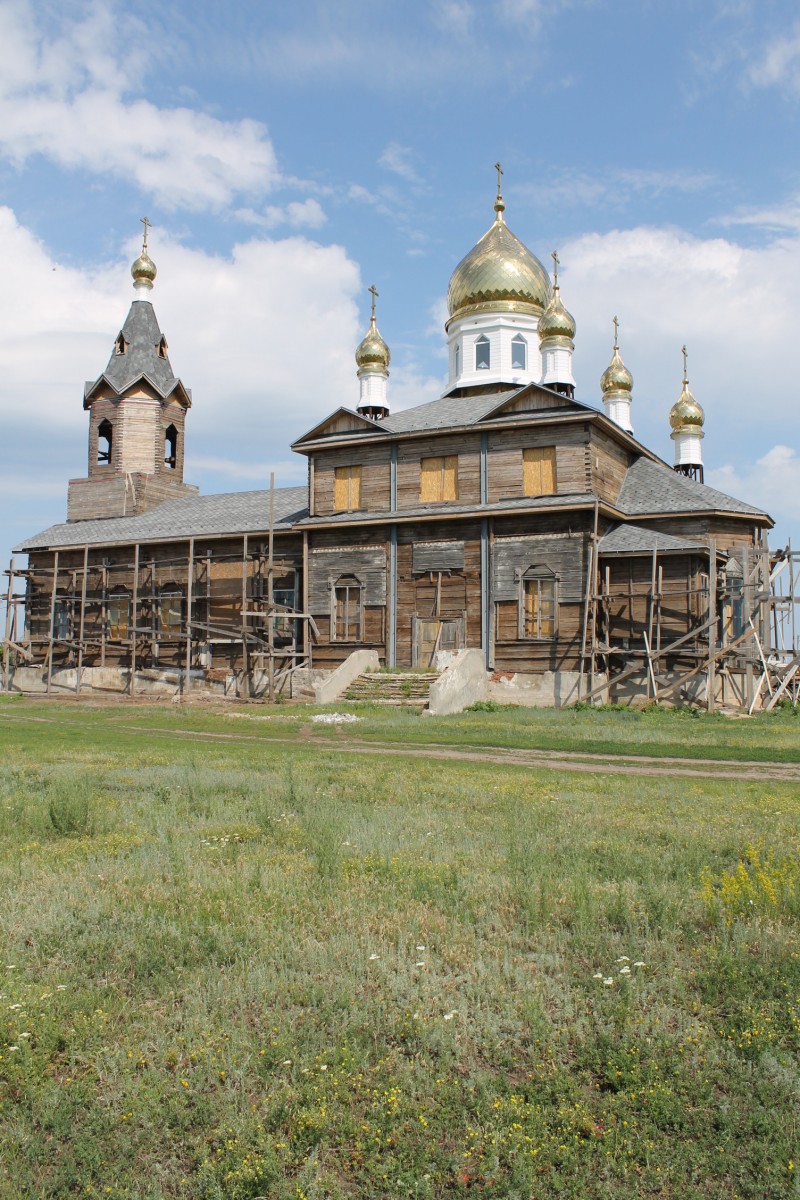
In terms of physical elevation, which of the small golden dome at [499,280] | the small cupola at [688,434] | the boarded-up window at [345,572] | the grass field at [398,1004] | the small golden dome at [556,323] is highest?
the small golden dome at [499,280]

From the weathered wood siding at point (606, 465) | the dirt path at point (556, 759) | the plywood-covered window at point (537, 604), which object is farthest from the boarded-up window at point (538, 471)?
the dirt path at point (556, 759)

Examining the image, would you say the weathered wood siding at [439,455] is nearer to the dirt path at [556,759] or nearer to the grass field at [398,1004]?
the dirt path at [556,759]

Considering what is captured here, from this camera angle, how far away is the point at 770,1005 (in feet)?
20.5

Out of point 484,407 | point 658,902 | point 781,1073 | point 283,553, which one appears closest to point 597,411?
point 484,407

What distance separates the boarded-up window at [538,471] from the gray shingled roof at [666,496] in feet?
10.0

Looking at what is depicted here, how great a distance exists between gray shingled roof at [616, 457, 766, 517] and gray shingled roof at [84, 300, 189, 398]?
73.3ft

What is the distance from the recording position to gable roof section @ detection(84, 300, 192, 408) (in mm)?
46531

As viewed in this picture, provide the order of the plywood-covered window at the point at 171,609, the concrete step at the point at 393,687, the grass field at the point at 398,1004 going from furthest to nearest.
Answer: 1. the plywood-covered window at the point at 171,609
2. the concrete step at the point at 393,687
3. the grass field at the point at 398,1004

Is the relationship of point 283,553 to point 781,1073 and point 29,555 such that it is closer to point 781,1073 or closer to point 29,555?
point 29,555

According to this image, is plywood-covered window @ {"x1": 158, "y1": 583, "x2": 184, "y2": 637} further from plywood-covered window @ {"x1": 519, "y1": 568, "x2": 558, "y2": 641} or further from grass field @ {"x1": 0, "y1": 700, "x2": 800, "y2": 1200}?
grass field @ {"x1": 0, "y1": 700, "x2": 800, "y2": 1200}

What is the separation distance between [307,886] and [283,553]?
2923 cm

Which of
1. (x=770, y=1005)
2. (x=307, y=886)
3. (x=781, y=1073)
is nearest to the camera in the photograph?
(x=781, y=1073)

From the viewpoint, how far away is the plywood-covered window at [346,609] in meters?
34.5

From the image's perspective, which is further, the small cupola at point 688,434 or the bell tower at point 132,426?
the bell tower at point 132,426
